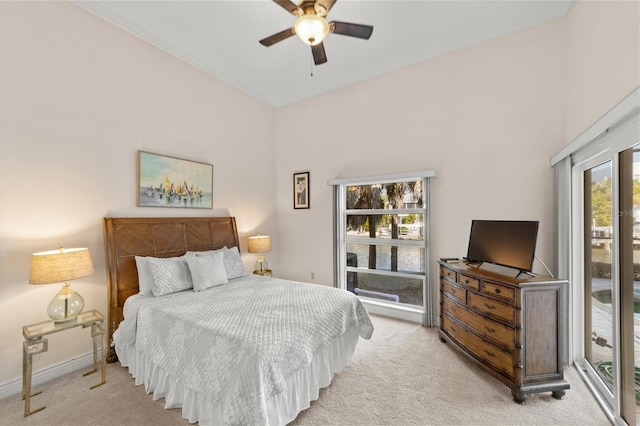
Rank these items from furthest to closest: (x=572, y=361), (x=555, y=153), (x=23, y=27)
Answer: (x=555, y=153), (x=572, y=361), (x=23, y=27)

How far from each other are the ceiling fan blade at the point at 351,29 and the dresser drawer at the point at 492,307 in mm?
2527

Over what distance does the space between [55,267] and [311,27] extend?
2732mm

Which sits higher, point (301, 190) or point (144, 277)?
point (301, 190)

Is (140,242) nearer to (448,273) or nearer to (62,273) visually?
(62,273)

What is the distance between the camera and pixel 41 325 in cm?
224

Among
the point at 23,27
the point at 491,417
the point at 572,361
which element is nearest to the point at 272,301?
the point at 491,417

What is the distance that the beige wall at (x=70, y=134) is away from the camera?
2277mm

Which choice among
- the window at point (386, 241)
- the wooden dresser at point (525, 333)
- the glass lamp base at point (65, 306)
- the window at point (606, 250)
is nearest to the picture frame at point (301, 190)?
the window at point (386, 241)

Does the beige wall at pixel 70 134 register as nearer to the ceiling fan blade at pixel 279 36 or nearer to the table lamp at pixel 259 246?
the table lamp at pixel 259 246

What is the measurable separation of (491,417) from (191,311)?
7.87 feet

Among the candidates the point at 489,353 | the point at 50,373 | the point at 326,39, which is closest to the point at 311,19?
the point at 326,39

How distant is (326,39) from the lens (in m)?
3.37

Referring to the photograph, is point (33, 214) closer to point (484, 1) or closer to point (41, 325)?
point (41, 325)

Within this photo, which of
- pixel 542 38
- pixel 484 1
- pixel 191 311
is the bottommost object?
pixel 191 311
